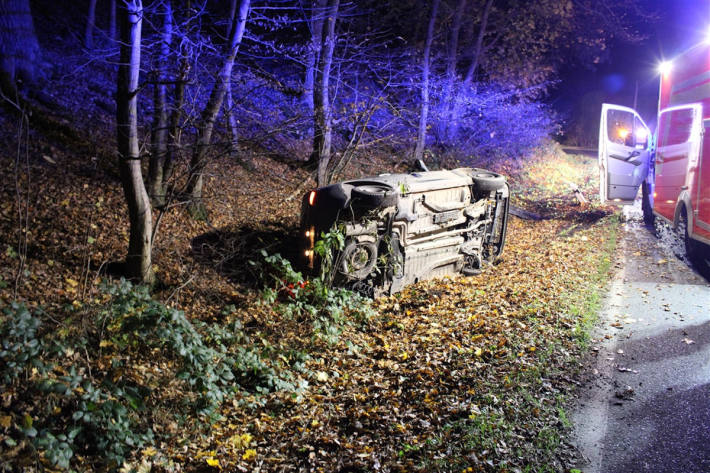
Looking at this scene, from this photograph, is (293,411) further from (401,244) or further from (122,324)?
(401,244)

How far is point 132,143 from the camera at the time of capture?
22.5 ft

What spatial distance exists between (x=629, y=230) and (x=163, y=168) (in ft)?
35.3

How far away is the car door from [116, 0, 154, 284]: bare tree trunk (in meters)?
9.22

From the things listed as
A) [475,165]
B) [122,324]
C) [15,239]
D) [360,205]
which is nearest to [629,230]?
[475,165]

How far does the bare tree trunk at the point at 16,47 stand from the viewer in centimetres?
1221

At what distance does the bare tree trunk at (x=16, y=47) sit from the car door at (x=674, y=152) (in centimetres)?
1398

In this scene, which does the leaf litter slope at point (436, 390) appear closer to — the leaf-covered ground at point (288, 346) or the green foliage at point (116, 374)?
the leaf-covered ground at point (288, 346)

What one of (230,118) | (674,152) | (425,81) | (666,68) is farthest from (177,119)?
(666,68)

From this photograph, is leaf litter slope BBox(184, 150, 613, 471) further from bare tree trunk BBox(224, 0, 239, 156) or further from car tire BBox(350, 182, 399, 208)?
bare tree trunk BBox(224, 0, 239, 156)

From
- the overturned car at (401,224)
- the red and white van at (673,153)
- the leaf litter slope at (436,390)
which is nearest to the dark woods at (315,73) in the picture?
the overturned car at (401,224)

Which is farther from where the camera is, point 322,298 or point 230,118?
point 230,118

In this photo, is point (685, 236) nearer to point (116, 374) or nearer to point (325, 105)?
point (325, 105)

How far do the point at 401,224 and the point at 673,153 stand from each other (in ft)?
20.9

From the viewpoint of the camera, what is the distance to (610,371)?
5953mm
